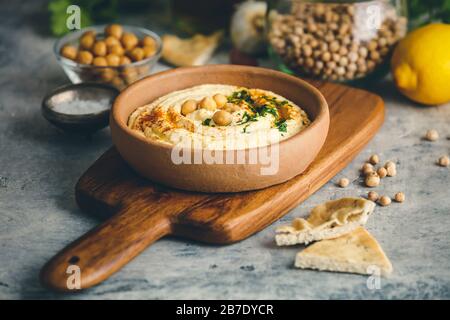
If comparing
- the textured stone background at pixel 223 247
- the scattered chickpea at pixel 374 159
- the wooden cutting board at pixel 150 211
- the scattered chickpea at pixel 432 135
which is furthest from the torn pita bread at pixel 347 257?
the scattered chickpea at pixel 432 135

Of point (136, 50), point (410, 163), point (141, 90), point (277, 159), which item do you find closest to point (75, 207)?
point (141, 90)

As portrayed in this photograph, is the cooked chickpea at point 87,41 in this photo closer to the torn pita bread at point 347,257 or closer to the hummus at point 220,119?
the hummus at point 220,119

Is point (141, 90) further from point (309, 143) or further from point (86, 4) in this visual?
point (86, 4)

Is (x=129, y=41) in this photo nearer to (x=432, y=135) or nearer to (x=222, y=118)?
(x=222, y=118)

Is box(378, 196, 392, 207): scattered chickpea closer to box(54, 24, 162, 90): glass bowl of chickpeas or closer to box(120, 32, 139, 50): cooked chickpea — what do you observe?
box(54, 24, 162, 90): glass bowl of chickpeas

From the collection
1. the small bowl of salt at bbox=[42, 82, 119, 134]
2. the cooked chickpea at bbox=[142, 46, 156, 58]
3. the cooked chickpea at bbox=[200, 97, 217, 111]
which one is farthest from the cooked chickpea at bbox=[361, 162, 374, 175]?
the cooked chickpea at bbox=[142, 46, 156, 58]
